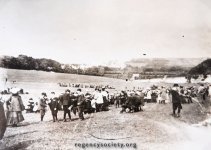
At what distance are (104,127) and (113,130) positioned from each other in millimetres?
81

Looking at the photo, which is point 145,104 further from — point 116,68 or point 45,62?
point 45,62

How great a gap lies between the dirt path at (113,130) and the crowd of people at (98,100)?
0.17 ft

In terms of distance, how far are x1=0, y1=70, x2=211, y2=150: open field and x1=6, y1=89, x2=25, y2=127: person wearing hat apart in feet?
0.16

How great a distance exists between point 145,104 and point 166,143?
1.23ft

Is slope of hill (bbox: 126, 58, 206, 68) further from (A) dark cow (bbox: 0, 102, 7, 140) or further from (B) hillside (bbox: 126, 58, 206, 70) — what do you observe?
(A) dark cow (bbox: 0, 102, 7, 140)

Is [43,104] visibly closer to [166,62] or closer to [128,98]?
[128,98]

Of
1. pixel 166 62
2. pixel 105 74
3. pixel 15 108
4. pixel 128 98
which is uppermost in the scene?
pixel 166 62

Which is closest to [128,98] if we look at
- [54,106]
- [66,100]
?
[66,100]

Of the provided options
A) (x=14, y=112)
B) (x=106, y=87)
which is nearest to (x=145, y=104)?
(x=106, y=87)

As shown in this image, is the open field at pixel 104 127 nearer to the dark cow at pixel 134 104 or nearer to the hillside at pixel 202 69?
the dark cow at pixel 134 104

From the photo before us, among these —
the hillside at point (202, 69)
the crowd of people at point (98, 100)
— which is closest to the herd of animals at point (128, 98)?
the crowd of people at point (98, 100)

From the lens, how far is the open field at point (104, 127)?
3.52 metres

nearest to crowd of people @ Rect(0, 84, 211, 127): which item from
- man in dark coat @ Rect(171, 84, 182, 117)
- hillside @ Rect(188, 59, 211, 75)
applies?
man in dark coat @ Rect(171, 84, 182, 117)

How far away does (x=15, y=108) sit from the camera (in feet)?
12.1
